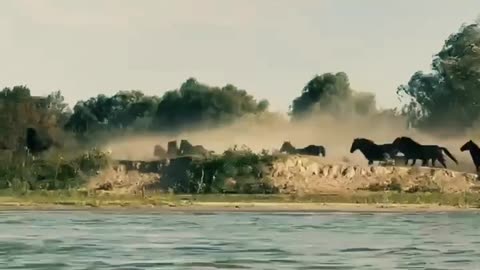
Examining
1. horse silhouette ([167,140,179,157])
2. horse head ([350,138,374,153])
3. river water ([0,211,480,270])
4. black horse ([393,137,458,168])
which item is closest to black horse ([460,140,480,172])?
black horse ([393,137,458,168])

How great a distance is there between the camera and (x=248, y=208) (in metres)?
59.7

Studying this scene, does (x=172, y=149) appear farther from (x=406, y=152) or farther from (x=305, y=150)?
(x=406, y=152)

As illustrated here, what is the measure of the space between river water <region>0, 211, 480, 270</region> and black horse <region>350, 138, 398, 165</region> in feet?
82.6

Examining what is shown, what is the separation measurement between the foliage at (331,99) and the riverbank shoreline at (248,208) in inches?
1734

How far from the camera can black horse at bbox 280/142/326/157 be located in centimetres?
8525

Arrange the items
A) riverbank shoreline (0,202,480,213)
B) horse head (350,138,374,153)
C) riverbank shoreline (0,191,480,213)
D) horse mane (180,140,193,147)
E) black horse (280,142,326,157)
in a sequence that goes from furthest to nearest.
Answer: horse mane (180,140,193,147), black horse (280,142,326,157), horse head (350,138,374,153), riverbank shoreline (0,191,480,213), riverbank shoreline (0,202,480,213)

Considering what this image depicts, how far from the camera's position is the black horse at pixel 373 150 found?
80.4 m

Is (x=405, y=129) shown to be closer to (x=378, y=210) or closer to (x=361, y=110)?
(x=361, y=110)

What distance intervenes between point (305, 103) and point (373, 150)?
40.3 m

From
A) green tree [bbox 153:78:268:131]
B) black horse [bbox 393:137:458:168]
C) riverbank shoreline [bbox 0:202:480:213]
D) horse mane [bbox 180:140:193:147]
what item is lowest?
riverbank shoreline [bbox 0:202:480:213]

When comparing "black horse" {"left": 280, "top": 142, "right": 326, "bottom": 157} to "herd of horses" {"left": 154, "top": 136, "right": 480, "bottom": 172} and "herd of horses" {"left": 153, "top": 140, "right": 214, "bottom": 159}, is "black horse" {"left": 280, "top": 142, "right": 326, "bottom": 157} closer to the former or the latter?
"herd of horses" {"left": 154, "top": 136, "right": 480, "bottom": 172}

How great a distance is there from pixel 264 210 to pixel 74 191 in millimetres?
14655

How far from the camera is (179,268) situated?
28516 millimetres

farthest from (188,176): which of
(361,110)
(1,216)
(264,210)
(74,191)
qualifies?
(361,110)
